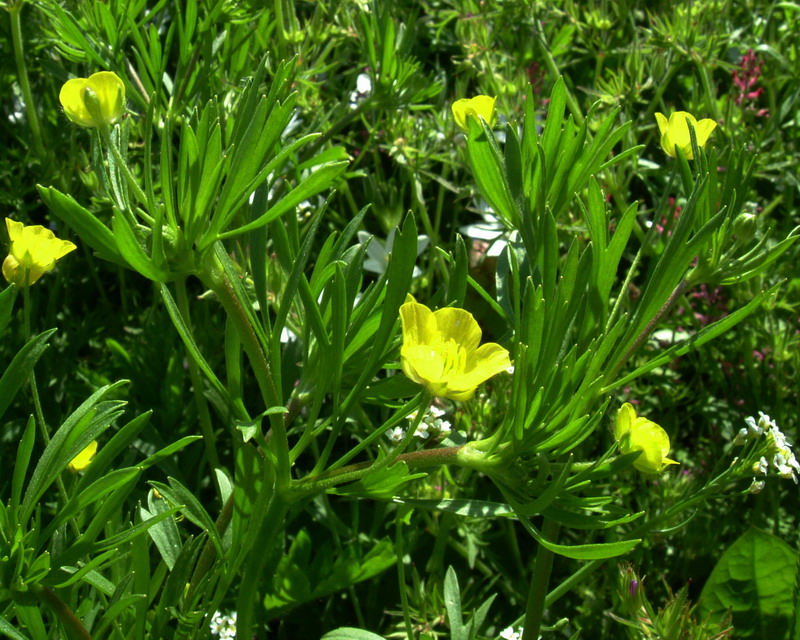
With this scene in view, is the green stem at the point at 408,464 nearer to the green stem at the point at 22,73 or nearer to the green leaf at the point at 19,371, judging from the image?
the green leaf at the point at 19,371

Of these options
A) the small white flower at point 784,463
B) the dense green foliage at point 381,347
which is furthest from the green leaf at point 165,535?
the small white flower at point 784,463

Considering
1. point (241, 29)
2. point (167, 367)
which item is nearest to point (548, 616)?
point (167, 367)

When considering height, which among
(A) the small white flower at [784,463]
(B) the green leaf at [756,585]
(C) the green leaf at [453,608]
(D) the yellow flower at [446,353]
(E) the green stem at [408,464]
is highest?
(D) the yellow flower at [446,353]

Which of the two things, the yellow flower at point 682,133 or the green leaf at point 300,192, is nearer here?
the green leaf at point 300,192

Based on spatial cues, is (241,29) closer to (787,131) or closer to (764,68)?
(764,68)

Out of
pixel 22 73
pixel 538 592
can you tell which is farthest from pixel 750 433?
pixel 22 73

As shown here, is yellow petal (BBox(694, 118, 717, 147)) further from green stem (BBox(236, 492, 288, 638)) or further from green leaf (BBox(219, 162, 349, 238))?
green stem (BBox(236, 492, 288, 638))

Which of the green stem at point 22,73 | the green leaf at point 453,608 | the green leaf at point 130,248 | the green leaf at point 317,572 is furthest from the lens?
the green stem at point 22,73

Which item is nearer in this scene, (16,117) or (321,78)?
(16,117)
